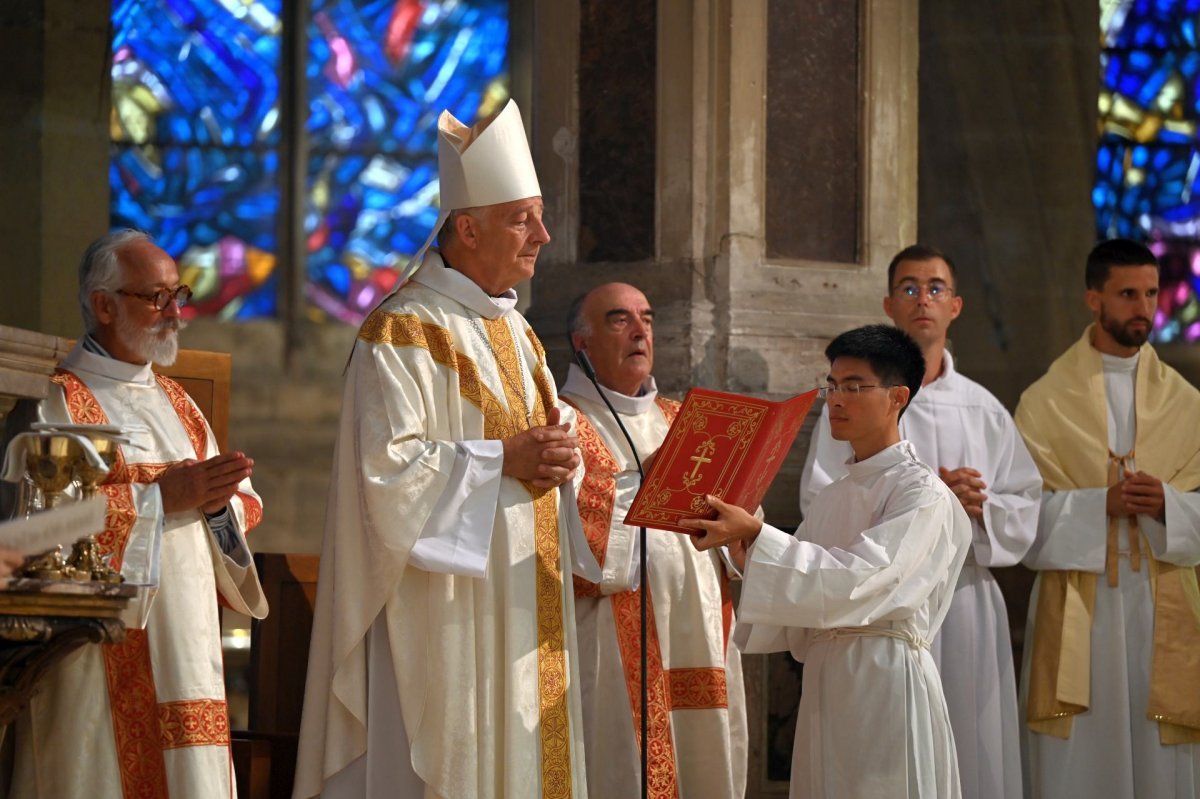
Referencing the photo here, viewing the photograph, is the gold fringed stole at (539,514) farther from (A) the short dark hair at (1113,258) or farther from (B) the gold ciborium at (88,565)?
(A) the short dark hair at (1113,258)

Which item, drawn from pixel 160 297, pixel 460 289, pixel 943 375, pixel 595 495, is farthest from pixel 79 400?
pixel 943 375

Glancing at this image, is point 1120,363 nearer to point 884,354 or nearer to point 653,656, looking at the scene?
point 884,354

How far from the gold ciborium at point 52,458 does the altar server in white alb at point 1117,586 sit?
327cm

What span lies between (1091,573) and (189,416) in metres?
2.92

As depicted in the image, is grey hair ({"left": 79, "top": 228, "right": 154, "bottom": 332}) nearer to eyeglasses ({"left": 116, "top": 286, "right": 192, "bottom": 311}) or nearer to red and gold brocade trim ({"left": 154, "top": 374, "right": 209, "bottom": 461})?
eyeglasses ({"left": 116, "top": 286, "right": 192, "bottom": 311})

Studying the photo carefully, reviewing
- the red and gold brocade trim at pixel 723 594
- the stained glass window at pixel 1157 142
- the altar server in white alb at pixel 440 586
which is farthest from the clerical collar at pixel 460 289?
the stained glass window at pixel 1157 142

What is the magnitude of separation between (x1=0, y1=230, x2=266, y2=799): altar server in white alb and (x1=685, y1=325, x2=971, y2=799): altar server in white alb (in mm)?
1255

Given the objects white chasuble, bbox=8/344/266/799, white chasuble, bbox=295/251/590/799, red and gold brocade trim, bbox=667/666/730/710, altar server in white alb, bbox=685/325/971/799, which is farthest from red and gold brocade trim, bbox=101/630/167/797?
red and gold brocade trim, bbox=667/666/730/710

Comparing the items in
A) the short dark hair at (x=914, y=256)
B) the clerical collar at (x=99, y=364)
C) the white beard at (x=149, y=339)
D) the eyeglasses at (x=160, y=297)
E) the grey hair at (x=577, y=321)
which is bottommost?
the clerical collar at (x=99, y=364)

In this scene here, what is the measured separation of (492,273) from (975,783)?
224cm

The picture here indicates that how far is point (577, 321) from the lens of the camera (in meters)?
6.33

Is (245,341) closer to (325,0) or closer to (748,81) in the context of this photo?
(325,0)

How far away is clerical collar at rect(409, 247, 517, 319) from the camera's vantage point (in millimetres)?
5102

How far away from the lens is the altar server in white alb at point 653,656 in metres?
5.74
